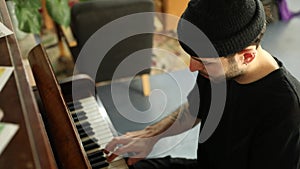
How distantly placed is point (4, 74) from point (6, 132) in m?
0.19

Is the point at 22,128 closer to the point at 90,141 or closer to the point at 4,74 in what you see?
the point at 4,74

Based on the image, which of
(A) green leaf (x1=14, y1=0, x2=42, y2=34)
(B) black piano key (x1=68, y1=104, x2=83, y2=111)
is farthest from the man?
(A) green leaf (x1=14, y1=0, x2=42, y2=34)

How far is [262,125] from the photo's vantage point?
1.18 m

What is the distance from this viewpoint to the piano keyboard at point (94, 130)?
140cm

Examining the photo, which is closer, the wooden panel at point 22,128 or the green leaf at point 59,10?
the wooden panel at point 22,128

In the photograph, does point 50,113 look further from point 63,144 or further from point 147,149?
point 147,149

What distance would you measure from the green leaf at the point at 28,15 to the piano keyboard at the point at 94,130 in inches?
34.9

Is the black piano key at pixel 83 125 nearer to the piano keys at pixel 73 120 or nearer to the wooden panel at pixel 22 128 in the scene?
the piano keys at pixel 73 120

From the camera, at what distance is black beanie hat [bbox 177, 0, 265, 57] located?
105cm

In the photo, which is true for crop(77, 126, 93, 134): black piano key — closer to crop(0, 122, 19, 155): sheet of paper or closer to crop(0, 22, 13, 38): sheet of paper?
crop(0, 22, 13, 38): sheet of paper

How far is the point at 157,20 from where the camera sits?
3432 millimetres

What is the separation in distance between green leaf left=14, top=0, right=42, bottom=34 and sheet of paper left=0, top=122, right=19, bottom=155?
159 cm

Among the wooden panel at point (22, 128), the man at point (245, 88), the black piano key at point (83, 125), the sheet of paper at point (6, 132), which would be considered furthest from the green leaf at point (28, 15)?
the sheet of paper at point (6, 132)

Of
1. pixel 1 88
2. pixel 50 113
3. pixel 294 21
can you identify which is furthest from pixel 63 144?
pixel 294 21
